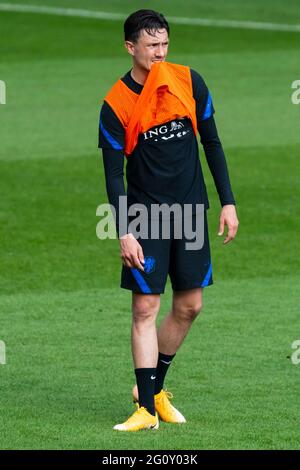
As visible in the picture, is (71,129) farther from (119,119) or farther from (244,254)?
(119,119)

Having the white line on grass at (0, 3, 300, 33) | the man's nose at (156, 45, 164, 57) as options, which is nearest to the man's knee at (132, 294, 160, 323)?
the man's nose at (156, 45, 164, 57)

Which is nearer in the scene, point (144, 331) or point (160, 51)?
point (160, 51)

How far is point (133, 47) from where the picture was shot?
312 inches

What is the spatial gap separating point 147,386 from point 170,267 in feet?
2.22

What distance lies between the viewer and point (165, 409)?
8.19 m

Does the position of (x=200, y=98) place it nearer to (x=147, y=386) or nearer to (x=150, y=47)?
(x=150, y=47)

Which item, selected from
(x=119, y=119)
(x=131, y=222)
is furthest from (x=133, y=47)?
(x=131, y=222)

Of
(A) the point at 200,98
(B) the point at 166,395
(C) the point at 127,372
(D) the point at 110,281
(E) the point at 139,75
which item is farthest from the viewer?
(D) the point at 110,281

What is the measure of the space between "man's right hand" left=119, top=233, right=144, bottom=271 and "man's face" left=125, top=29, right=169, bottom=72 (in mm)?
942

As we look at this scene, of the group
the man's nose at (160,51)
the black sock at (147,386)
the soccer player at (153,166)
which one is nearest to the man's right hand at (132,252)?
the soccer player at (153,166)

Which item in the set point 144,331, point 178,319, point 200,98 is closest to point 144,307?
point 144,331

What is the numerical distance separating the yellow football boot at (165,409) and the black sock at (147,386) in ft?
0.53

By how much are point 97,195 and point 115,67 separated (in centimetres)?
991

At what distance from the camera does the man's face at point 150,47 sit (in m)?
7.83
